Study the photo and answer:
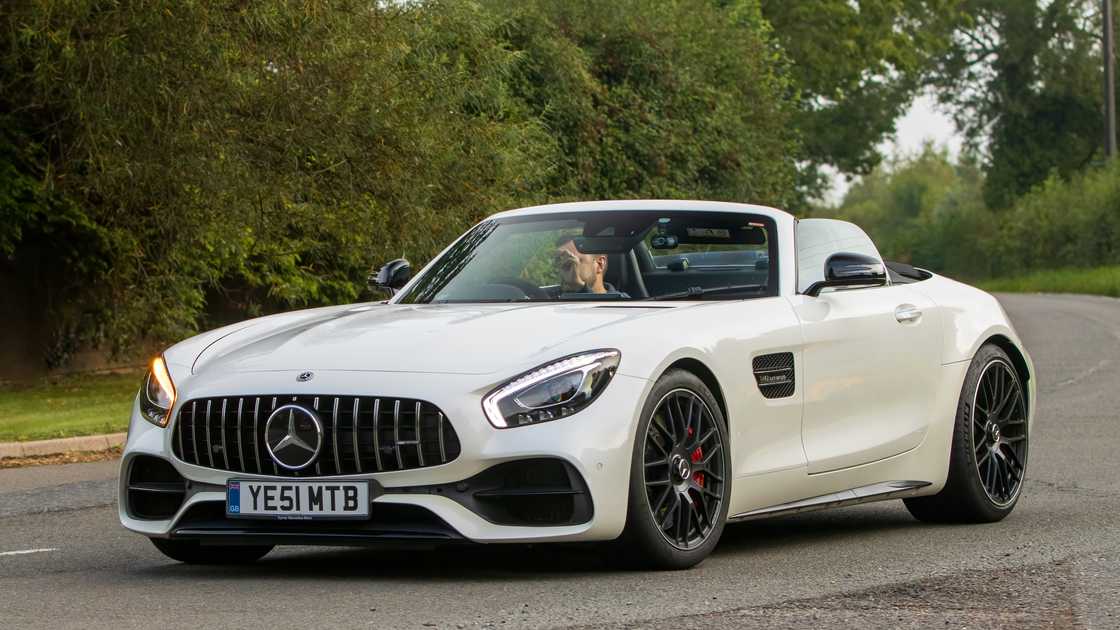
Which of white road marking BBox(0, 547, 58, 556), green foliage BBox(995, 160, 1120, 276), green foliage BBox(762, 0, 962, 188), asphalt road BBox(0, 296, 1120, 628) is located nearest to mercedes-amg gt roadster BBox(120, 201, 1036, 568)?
asphalt road BBox(0, 296, 1120, 628)

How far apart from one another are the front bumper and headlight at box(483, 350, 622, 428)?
0.11 feet

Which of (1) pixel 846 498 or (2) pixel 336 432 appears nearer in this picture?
(2) pixel 336 432

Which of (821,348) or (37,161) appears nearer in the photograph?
(821,348)

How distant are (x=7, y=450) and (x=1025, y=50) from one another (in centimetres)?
7123

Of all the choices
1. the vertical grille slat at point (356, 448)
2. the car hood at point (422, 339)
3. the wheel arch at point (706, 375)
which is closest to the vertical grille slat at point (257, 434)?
the car hood at point (422, 339)

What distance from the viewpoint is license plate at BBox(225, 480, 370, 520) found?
648cm

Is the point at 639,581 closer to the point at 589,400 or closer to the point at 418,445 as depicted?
the point at 589,400

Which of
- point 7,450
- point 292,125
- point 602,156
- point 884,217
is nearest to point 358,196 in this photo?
point 292,125

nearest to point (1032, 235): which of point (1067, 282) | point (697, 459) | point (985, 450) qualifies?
point (1067, 282)

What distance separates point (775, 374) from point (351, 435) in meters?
1.85

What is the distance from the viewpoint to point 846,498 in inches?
309

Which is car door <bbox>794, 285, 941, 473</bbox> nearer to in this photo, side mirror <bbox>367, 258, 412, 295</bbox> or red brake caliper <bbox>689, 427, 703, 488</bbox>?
red brake caliper <bbox>689, 427, 703, 488</bbox>

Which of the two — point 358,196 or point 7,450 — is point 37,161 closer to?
point 358,196

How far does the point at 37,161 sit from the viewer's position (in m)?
19.8
